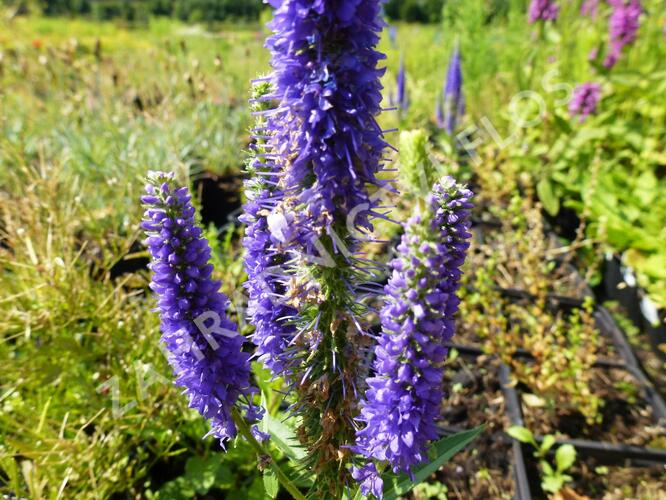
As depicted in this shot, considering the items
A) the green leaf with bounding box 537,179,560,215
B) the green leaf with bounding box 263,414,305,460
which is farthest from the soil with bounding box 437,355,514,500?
the green leaf with bounding box 537,179,560,215

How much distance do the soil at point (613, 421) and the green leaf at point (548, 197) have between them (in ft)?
5.67

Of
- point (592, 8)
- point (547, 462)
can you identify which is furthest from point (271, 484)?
point (592, 8)

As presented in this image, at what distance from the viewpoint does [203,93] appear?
501cm

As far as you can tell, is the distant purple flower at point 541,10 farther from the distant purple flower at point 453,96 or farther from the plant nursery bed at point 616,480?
the plant nursery bed at point 616,480

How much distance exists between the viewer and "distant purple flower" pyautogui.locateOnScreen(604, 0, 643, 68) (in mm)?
4160

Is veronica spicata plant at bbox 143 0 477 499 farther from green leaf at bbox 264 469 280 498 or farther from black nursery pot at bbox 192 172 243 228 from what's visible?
black nursery pot at bbox 192 172 243 228

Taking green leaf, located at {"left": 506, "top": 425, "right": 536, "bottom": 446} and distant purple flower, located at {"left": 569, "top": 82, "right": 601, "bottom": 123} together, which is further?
distant purple flower, located at {"left": 569, "top": 82, "right": 601, "bottom": 123}

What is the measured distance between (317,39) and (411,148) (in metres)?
1.35

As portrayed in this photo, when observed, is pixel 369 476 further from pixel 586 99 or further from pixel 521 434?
pixel 586 99

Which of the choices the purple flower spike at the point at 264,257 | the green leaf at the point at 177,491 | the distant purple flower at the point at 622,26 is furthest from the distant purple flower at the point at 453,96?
the green leaf at the point at 177,491

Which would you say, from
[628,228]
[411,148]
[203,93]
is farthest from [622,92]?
[203,93]

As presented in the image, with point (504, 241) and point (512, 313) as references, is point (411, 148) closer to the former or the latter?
point (512, 313)

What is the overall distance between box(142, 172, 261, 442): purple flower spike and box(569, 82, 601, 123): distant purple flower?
4.07 m

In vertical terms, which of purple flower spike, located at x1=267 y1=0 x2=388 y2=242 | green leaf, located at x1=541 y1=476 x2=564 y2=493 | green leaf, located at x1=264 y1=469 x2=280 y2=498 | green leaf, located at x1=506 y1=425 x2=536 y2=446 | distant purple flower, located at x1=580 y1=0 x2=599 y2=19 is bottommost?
green leaf, located at x1=541 y1=476 x2=564 y2=493
